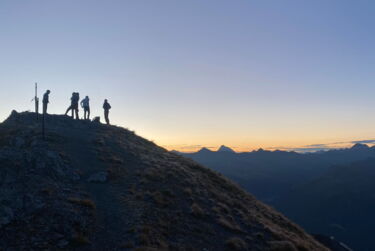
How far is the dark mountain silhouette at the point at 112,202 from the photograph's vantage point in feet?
55.7

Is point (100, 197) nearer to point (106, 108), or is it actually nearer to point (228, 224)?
point (228, 224)

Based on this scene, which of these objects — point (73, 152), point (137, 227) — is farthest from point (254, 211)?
point (73, 152)

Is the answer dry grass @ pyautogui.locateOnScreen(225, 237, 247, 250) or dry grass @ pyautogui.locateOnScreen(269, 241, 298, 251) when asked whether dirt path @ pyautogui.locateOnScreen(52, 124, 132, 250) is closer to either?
dry grass @ pyautogui.locateOnScreen(225, 237, 247, 250)

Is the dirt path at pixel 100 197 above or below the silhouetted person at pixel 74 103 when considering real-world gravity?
below

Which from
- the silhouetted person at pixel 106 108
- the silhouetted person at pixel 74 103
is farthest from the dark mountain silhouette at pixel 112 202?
the silhouetted person at pixel 106 108

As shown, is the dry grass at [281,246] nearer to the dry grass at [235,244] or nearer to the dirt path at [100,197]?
the dry grass at [235,244]

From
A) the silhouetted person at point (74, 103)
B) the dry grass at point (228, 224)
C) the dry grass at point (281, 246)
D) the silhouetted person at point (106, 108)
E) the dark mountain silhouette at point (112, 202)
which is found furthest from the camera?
the silhouetted person at point (106, 108)

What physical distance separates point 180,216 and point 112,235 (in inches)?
214

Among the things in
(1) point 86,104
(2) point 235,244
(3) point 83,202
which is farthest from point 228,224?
(1) point 86,104

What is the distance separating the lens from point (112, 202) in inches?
836

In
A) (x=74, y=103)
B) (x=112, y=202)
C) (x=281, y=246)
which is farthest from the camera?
(x=74, y=103)

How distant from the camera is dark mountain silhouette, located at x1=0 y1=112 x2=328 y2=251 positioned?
17.0 metres

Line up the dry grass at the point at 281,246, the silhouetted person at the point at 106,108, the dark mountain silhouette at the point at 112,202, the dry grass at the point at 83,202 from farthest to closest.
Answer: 1. the silhouetted person at the point at 106,108
2. the dry grass at the point at 281,246
3. the dry grass at the point at 83,202
4. the dark mountain silhouette at the point at 112,202

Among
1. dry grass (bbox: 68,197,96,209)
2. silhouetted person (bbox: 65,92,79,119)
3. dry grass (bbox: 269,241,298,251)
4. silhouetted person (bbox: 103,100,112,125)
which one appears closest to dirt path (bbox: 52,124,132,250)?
dry grass (bbox: 68,197,96,209)
